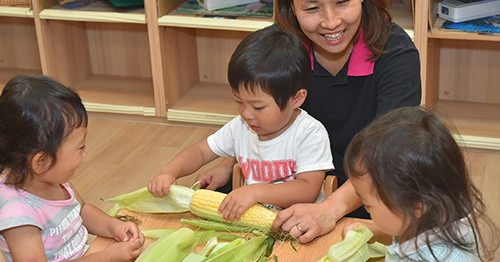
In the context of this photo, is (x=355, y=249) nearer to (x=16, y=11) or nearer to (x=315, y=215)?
(x=315, y=215)

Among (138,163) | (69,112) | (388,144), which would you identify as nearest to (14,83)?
(69,112)

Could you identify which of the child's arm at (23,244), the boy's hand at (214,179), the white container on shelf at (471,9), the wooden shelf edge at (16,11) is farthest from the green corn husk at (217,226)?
the wooden shelf edge at (16,11)

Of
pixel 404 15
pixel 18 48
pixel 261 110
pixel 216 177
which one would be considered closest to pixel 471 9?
pixel 404 15

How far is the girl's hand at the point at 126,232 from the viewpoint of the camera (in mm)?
1396

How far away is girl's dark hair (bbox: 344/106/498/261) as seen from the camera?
3.60 feet

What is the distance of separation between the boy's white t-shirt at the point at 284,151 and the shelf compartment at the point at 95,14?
151 cm

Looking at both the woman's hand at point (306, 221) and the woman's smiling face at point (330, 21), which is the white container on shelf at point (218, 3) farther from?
the woman's hand at point (306, 221)

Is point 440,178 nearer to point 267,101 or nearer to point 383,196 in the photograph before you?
point 383,196

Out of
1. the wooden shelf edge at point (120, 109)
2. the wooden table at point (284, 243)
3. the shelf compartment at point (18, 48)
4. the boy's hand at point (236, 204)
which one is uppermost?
the boy's hand at point (236, 204)

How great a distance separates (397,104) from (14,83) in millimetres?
898

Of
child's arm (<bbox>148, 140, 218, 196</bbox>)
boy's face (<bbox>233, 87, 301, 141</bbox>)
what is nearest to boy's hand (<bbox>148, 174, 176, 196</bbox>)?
child's arm (<bbox>148, 140, 218, 196</bbox>)

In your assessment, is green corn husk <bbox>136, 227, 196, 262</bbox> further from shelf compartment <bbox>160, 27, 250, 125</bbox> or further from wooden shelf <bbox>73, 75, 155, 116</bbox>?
wooden shelf <bbox>73, 75, 155, 116</bbox>

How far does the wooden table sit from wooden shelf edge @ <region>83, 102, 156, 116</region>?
5.90 feet

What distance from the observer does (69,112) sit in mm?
1294
